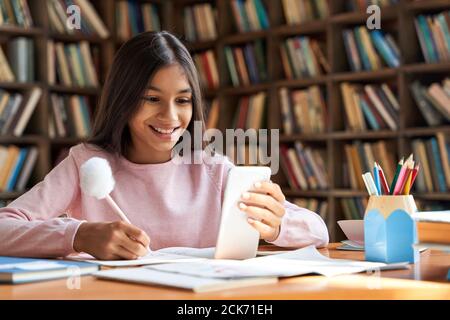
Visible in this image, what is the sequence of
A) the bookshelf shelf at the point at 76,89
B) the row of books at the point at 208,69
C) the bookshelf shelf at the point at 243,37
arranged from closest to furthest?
the bookshelf shelf at the point at 76,89 → the bookshelf shelf at the point at 243,37 → the row of books at the point at 208,69

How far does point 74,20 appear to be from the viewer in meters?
3.94

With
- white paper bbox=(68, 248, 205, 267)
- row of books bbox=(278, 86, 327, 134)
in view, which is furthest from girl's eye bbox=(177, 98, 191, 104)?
row of books bbox=(278, 86, 327, 134)

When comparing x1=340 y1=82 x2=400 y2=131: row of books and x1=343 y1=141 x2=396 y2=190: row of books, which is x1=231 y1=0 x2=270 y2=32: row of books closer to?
x1=340 y1=82 x2=400 y2=131: row of books

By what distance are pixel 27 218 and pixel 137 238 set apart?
1.26 ft

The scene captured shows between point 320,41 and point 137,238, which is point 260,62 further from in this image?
point 137,238

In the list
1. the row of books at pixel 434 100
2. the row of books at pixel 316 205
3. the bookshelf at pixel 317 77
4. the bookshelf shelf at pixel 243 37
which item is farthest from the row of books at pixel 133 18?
the row of books at pixel 434 100

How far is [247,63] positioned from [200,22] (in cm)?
44

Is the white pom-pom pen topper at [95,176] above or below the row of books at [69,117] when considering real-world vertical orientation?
below

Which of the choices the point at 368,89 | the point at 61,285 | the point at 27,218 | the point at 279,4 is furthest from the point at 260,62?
the point at 61,285

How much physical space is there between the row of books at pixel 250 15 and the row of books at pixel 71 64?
0.86 meters

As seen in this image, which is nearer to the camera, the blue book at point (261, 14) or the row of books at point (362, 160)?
the row of books at point (362, 160)

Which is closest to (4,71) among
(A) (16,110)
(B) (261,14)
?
(A) (16,110)

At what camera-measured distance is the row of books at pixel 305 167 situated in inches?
149

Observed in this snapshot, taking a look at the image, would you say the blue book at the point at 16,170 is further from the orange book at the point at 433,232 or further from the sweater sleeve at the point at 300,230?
the orange book at the point at 433,232
